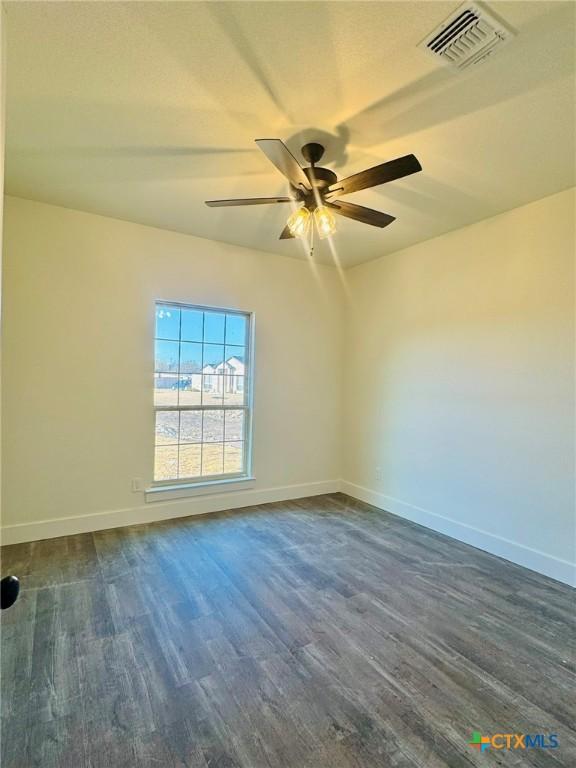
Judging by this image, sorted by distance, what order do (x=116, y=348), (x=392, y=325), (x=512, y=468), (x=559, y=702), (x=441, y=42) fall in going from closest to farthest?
1. (x=441, y=42)
2. (x=559, y=702)
3. (x=512, y=468)
4. (x=116, y=348)
5. (x=392, y=325)

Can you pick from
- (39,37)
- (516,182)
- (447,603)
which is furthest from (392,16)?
(447,603)

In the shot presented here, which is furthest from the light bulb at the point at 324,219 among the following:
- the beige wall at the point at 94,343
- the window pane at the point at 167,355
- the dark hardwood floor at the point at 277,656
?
the dark hardwood floor at the point at 277,656

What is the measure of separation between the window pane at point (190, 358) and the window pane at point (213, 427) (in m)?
0.50

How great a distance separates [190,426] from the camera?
13.2 ft

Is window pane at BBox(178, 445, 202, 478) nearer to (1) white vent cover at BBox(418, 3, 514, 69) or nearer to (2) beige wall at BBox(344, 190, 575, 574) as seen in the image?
(2) beige wall at BBox(344, 190, 575, 574)

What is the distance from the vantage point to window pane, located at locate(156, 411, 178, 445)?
3.84 meters

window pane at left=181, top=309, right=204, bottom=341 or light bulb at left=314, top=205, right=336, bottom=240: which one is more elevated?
light bulb at left=314, top=205, right=336, bottom=240

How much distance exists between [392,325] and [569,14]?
2.87 metres

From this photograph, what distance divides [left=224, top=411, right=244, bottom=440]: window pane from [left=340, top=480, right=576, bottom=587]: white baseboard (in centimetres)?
164

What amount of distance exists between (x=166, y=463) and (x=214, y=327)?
59.5 inches

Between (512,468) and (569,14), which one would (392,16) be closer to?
(569,14)

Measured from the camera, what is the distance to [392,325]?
427 centimetres

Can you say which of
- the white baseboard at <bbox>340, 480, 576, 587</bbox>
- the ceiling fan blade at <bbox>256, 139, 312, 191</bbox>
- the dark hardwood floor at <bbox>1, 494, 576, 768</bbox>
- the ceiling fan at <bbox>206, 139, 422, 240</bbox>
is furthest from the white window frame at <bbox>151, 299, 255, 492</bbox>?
the ceiling fan blade at <bbox>256, 139, 312, 191</bbox>

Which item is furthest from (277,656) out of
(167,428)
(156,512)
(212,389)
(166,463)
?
(212,389)
